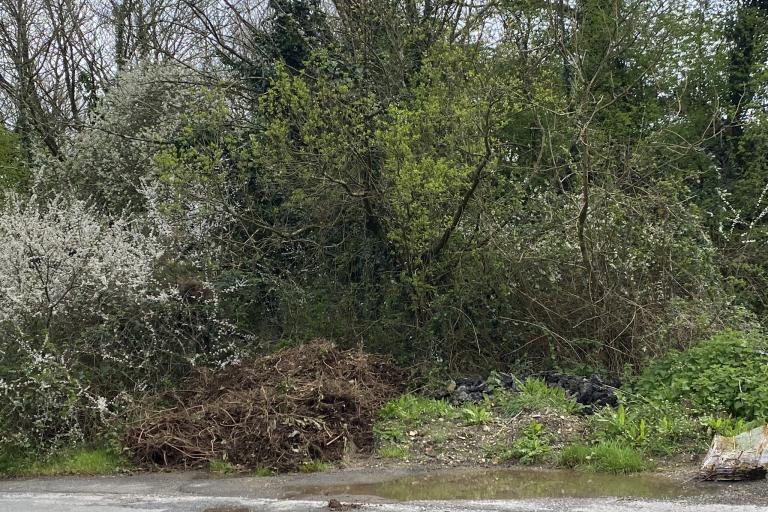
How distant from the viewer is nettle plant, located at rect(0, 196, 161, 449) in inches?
356

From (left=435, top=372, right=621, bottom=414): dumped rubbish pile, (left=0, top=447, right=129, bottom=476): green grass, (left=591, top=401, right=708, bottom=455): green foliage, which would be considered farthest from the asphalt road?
(left=435, top=372, right=621, bottom=414): dumped rubbish pile

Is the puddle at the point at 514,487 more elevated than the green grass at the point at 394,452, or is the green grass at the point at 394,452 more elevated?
the green grass at the point at 394,452

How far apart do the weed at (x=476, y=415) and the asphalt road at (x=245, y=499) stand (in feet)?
4.81

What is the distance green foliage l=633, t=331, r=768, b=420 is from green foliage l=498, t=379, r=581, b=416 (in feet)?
2.70

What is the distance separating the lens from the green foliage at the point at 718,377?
25.2 feet

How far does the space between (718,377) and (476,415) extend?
101 inches

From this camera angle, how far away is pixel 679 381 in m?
8.24

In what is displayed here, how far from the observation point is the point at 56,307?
10.1 meters

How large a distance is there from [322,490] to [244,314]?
4.83m

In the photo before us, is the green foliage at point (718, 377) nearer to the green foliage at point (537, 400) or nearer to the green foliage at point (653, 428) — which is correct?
the green foliage at point (653, 428)

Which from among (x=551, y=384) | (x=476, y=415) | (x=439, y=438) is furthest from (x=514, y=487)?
(x=551, y=384)

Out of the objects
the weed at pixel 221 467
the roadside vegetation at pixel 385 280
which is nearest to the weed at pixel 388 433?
the roadside vegetation at pixel 385 280

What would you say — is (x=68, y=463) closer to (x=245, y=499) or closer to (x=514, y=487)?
(x=245, y=499)

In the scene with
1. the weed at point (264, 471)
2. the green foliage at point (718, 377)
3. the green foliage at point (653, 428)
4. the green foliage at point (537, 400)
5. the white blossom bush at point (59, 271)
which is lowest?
the weed at point (264, 471)
